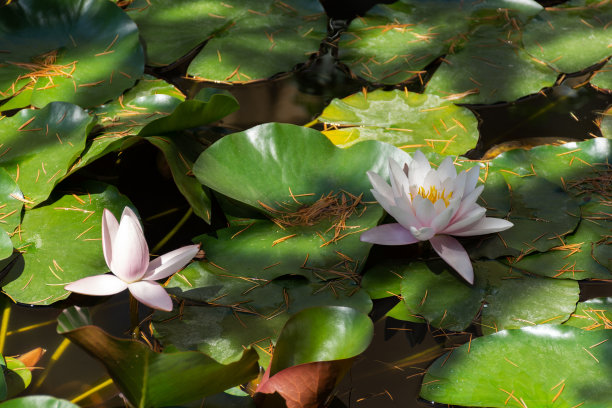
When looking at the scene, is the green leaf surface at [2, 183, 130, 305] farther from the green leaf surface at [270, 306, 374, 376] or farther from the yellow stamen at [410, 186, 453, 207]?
the yellow stamen at [410, 186, 453, 207]

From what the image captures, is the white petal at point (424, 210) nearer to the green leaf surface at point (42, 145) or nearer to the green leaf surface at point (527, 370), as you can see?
the green leaf surface at point (527, 370)

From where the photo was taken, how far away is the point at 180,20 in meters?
2.52

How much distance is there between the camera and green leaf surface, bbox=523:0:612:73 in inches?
92.7

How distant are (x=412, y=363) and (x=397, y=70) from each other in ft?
3.98

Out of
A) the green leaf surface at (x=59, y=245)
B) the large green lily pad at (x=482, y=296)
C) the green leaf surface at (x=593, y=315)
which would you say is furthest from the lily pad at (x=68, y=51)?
the green leaf surface at (x=593, y=315)

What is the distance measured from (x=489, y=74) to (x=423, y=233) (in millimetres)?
956

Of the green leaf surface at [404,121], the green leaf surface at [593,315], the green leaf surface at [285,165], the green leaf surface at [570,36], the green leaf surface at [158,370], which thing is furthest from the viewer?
the green leaf surface at [570,36]

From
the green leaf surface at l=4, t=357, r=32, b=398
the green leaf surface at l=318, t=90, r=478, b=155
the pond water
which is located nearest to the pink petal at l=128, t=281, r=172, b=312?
the pond water

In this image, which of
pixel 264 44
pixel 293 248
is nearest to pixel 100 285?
pixel 293 248

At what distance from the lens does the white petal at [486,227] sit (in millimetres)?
1624

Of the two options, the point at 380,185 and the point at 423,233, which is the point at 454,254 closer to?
the point at 423,233

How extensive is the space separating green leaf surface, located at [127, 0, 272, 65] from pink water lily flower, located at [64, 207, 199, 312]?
1123mm

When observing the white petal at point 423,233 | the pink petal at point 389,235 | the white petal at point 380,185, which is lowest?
the pink petal at point 389,235

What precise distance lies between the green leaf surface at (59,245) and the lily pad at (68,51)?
445 mm
